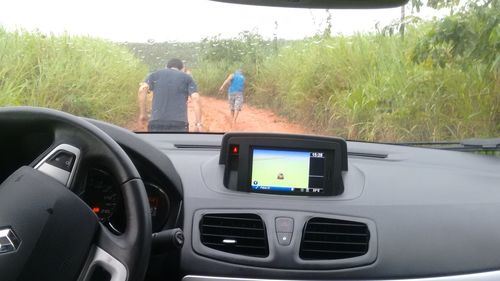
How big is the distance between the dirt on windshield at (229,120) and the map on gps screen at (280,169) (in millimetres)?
1009

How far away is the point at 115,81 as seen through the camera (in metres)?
5.41

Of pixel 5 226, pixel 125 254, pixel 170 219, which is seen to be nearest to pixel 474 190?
pixel 170 219

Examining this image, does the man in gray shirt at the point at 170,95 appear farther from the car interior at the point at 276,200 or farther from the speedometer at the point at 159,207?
the speedometer at the point at 159,207

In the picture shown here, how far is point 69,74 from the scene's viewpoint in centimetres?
541

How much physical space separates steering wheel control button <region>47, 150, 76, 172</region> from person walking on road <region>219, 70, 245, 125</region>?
3.01 metres

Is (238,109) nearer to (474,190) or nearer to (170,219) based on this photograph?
(474,190)

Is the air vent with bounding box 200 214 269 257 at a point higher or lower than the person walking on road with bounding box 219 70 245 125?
lower

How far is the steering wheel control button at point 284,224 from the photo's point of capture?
326cm

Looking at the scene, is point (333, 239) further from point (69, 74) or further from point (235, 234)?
point (69, 74)

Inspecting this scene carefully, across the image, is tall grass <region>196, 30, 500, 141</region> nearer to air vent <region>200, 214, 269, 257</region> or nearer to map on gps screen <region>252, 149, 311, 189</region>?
map on gps screen <region>252, 149, 311, 189</region>

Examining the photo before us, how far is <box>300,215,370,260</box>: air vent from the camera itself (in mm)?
3240

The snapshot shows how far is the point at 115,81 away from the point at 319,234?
8.63 ft

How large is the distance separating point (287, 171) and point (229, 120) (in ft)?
5.25

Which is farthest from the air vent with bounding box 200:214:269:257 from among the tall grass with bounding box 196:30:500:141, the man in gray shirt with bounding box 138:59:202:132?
the tall grass with bounding box 196:30:500:141
